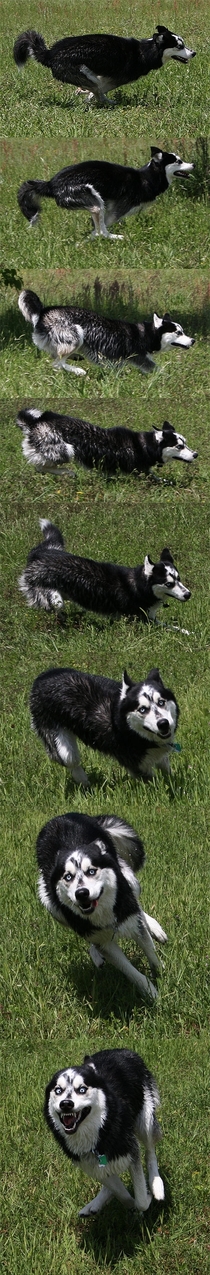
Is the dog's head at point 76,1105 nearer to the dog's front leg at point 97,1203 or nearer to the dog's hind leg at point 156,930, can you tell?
the dog's front leg at point 97,1203

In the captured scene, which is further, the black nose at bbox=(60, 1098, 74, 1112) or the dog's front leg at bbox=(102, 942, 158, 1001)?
the dog's front leg at bbox=(102, 942, 158, 1001)

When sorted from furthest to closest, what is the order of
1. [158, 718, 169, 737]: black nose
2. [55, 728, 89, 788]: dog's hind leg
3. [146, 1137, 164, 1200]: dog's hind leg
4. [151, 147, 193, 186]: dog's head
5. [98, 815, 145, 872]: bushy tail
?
1. [151, 147, 193, 186]: dog's head
2. [55, 728, 89, 788]: dog's hind leg
3. [158, 718, 169, 737]: black nose
4. [98, 815, 145, 872]: bushy tail
5. [146, 1137, 164, 1200]: dog's hind leg

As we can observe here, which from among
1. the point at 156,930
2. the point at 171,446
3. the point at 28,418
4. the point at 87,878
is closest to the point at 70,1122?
the point at 87,878

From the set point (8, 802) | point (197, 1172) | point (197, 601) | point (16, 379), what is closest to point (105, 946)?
point (197, 1172)

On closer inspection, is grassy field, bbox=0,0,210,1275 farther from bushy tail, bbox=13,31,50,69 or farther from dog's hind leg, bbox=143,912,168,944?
bushy tail, bbox=13,31,50,69

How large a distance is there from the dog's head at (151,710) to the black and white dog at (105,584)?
2.66m

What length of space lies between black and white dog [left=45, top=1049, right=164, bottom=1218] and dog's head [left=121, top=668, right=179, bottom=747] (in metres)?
3.09

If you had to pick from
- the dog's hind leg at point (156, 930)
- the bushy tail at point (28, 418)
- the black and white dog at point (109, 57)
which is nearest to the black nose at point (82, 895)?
the dog's hind leg at point (156, 930)

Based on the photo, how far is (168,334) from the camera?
55.6ft

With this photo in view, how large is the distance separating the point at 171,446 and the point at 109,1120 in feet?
32.0

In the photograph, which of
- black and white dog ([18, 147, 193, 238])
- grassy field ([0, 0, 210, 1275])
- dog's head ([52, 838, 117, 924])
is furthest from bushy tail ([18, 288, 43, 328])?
dog's head ([52, 838, 117, 924])

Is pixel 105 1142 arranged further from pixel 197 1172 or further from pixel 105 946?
pixel 105 946

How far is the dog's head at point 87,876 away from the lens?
607 centimetres

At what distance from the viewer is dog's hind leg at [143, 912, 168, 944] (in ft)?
22.2
